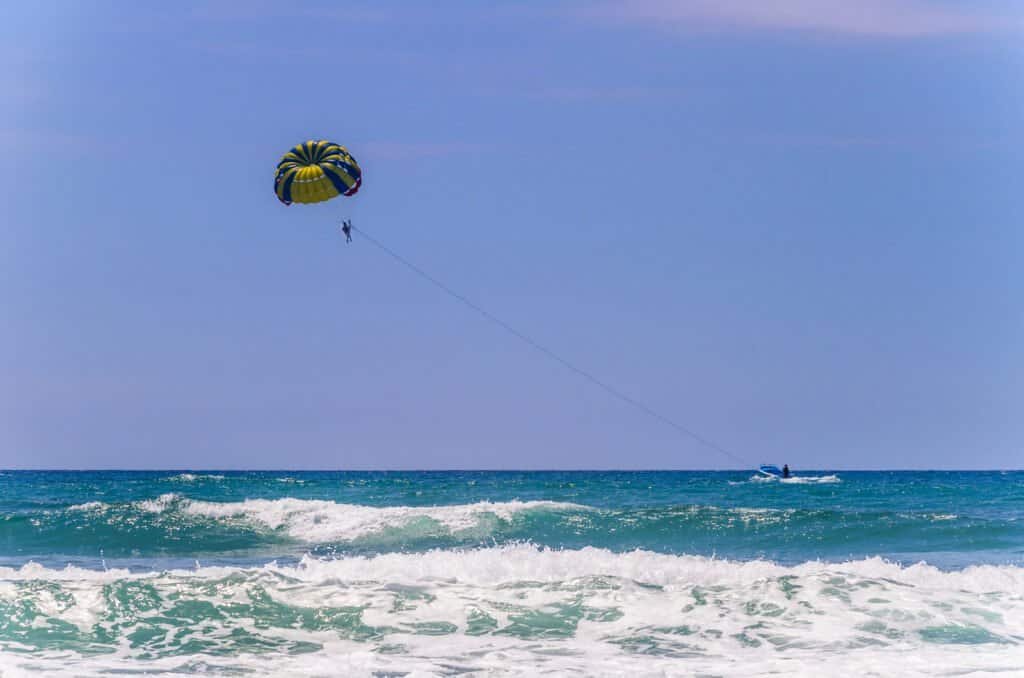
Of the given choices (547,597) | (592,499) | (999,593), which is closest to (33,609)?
(547,597)

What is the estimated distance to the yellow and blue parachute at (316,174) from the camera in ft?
67.2

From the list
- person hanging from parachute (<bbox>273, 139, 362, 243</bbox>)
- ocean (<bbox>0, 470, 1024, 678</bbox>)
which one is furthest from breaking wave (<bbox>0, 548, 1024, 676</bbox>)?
person hanging from parachute (<bbox>273, 139, 362, 243</bbox>)

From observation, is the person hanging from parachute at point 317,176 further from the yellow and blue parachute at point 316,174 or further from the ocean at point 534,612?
the ocean at point 534,612

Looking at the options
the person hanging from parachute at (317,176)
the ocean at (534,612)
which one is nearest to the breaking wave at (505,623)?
the ocean at (534,612)

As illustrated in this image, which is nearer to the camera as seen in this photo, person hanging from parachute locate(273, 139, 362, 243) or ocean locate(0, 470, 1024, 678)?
ocean locate(0, 470, 1024, 678)

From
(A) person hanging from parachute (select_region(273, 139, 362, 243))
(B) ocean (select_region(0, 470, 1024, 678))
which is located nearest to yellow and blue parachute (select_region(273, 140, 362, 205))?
(A) person hanging from parachute (select_region(273, 139, 362, 243))

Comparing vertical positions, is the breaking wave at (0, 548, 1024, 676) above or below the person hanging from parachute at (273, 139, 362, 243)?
below

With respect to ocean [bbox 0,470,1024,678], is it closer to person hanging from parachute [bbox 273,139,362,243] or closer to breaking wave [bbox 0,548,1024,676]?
breaking wave [bbox 0,548,1024,676]

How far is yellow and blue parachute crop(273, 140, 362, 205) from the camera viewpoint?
67.2ft

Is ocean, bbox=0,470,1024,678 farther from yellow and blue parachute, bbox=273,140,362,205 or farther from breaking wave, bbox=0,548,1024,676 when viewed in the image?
yellow and blue parachute, bbox=273,140,362,205

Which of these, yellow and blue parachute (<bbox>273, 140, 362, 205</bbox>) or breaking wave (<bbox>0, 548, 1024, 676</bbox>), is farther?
yellow and blue parachute (<bbox>273, 140, 362, 205</bbox>)

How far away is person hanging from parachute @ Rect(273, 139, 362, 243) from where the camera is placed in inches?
806

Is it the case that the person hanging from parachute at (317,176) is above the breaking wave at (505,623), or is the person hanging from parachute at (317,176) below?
above

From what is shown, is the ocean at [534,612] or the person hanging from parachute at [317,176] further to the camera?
the person hanging from parachute at [317,176]
